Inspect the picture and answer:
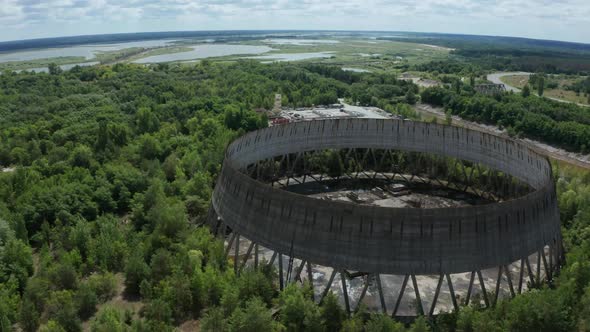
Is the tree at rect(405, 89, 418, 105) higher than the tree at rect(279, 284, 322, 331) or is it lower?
higher

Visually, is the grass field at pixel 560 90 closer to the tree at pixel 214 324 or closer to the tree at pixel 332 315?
the tree at pixel 332 315

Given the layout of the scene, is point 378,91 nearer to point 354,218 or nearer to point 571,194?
point 571,194

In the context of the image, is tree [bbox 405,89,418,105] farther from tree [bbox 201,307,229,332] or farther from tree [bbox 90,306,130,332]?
tree [bbox 90,306,130,332]

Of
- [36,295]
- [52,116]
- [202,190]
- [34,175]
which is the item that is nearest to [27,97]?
[52,116]

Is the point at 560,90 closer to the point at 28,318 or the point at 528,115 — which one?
the point at 528,115

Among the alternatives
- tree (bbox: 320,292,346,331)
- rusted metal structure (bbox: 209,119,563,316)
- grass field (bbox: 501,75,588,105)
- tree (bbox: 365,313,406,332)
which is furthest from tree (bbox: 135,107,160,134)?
grass field (bbox: 501,75,588,105)

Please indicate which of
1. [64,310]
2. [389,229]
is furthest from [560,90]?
[64,310]
